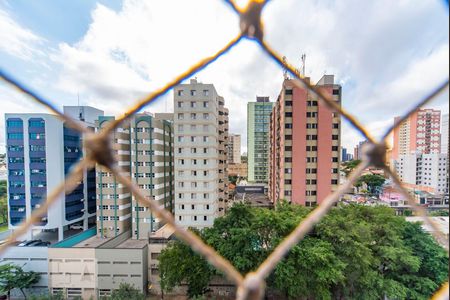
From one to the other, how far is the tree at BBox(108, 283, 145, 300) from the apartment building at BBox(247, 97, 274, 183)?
20.6 meters

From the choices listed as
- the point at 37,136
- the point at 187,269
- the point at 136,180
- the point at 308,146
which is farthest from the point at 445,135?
the point at 37,136

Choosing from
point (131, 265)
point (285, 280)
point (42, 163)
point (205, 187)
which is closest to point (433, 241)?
point (285, 280)

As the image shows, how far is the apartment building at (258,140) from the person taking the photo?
26.0 meters

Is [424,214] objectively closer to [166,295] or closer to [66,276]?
[166,295]

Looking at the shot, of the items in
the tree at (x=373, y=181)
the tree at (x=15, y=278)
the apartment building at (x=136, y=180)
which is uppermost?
the apartment building at (x=136, y=180)

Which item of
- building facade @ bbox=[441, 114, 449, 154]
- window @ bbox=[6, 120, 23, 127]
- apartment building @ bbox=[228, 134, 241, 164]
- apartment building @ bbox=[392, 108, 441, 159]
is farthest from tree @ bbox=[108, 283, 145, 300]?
apartment building @ bbox=[228, 134, 241, 164]

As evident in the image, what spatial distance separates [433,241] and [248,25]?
7.85m

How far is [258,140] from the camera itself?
2694 centimetres

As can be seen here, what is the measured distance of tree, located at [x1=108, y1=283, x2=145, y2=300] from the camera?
5.58 metres

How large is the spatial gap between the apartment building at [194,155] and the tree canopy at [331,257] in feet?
9.20

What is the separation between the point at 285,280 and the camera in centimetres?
463

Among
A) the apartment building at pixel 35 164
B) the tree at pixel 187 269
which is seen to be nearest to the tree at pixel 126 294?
the tree at pixel 187 269

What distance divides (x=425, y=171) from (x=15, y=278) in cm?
2809

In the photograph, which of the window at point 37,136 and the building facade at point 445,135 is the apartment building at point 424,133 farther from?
the window at point 37,136
